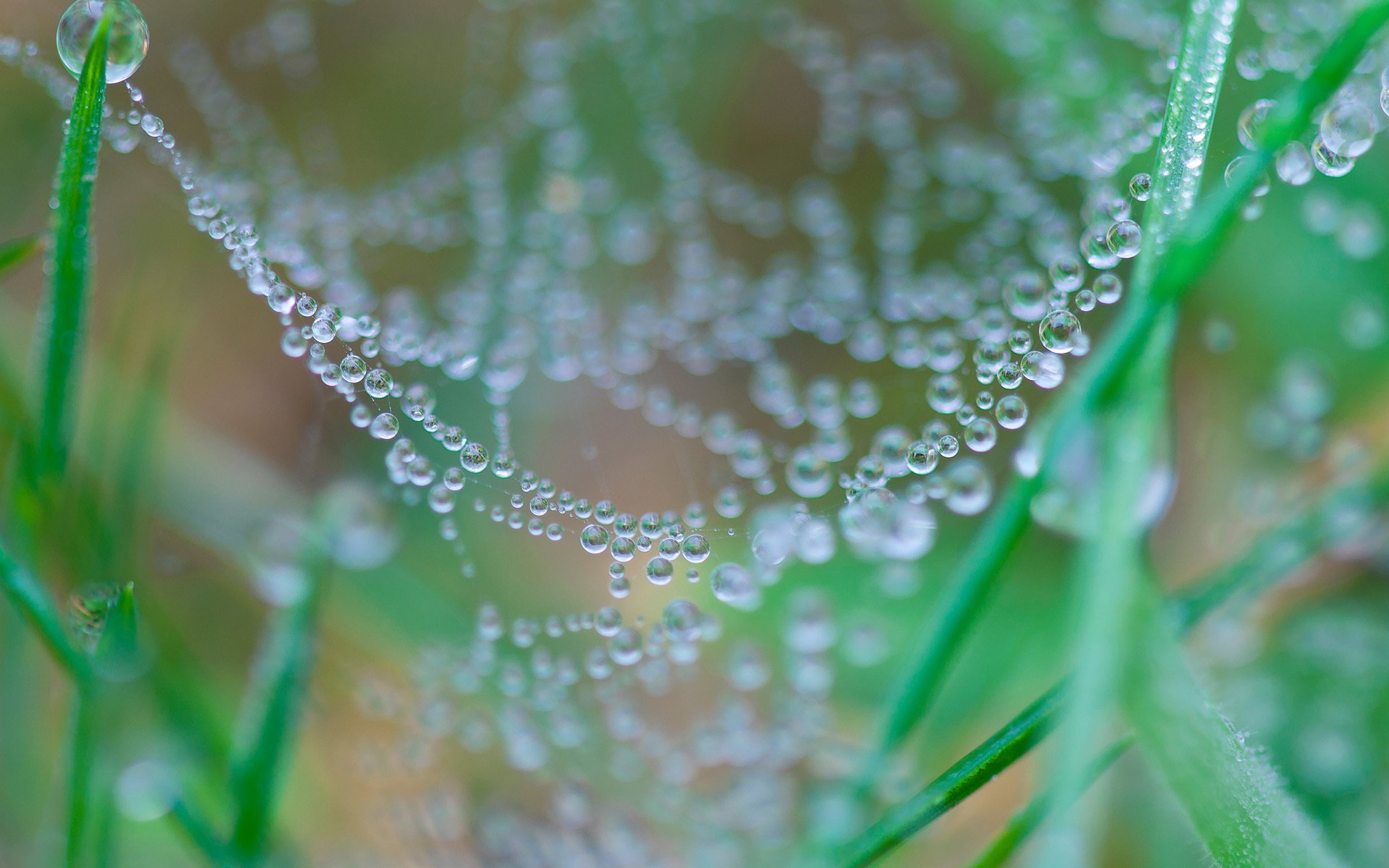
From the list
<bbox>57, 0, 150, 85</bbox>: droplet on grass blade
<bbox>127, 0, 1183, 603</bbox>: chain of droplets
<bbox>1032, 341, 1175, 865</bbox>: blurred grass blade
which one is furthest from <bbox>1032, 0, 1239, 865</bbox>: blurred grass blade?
<bbox>57, 0, 150, 85</bbox>: droplet on grass blade

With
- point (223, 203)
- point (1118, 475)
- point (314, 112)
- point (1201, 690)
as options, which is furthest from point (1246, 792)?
point (314, 112)

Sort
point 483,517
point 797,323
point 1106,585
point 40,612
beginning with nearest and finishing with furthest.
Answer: point 1106,585, point 40,612, point 483,517, point 797,323

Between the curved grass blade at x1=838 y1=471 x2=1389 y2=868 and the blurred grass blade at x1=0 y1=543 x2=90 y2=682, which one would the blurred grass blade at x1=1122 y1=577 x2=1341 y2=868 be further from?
the blurred grass blade at x1=0 y1=543 x2=90 y2=682

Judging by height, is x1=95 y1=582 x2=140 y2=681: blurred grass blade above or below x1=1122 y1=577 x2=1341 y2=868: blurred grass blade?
above

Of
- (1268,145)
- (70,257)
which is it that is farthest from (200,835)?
(1268,145)

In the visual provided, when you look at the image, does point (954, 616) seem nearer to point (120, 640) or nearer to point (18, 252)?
point (120, 640)

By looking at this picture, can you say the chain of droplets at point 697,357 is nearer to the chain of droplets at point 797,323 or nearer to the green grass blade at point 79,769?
the chain of droplets at point 797,323
